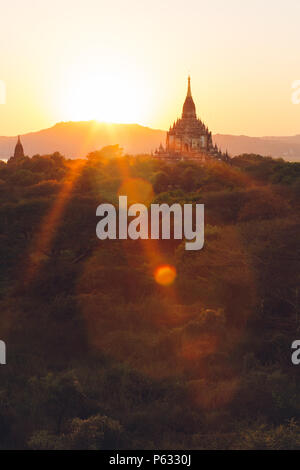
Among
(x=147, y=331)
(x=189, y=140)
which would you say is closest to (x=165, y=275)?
(x=147, y=331)

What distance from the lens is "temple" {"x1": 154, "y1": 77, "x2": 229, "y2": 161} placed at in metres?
114

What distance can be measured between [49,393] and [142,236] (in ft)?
45.8

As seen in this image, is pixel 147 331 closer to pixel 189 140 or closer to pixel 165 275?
pixel 165 275

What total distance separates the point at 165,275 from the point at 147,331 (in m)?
4.75

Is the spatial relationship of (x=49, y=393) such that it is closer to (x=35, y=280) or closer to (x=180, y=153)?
(x=35, y=280)

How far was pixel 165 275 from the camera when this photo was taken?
29.7 meters

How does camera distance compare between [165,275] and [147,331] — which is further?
[165,275]

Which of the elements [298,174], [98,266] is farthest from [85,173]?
[98,266]

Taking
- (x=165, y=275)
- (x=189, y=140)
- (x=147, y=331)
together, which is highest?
(x=189, y=140)

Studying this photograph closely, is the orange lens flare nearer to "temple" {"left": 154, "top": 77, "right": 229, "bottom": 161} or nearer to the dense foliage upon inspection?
the dense foliage

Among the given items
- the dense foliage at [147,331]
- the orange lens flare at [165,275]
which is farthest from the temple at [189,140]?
the orange lens flare at [165,275]

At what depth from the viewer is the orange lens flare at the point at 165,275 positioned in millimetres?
29281

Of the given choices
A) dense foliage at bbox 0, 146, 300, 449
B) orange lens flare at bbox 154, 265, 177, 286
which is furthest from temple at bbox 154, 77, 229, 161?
orange lens flare at bbox 154, 265, 177, 286

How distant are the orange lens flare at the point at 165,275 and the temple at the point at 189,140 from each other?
265ft
